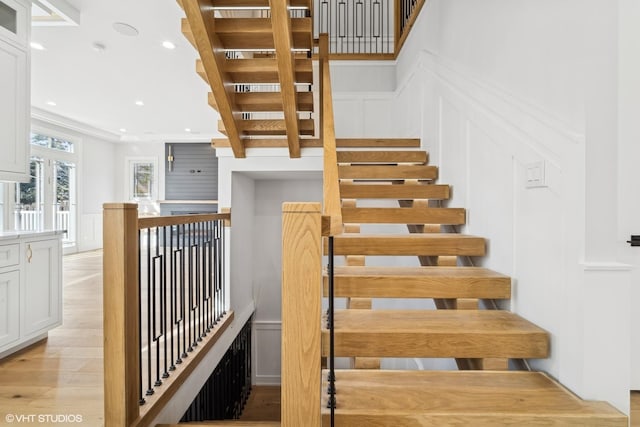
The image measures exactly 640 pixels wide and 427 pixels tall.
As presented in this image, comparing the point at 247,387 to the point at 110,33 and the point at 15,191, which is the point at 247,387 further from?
the point at 15,191

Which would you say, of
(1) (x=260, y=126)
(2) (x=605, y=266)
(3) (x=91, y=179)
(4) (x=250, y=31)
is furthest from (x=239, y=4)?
(3) (x=91, y=179)

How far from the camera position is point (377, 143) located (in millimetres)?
3725

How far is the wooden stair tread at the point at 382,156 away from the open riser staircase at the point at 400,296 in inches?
0.6

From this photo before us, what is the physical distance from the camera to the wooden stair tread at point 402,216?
2586mm

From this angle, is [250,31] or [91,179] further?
[91,179]

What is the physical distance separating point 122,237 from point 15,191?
22.2ft

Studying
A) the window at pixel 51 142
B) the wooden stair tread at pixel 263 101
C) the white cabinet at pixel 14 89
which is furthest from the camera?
the window at pixel 51 142

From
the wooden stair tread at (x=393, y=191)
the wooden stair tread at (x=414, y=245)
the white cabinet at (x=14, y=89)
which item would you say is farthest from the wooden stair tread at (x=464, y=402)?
the white cabinet at (x=14, y=89)

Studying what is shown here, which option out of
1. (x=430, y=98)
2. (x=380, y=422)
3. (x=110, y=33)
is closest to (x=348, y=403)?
(x=380, y=422)

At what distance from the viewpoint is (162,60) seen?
502cm

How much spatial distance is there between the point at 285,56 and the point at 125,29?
290 cm

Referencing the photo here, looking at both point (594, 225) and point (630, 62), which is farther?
point (630, 62)

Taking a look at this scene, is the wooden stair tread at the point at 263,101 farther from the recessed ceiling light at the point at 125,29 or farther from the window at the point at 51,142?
the window at the point at 51,142

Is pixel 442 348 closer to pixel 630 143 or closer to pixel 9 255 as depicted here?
pixel 630 143
